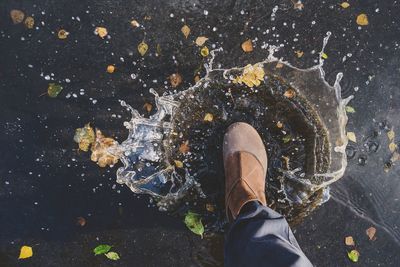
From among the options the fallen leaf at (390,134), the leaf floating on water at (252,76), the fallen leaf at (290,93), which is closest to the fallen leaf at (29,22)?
the leaf floating on water at (252,76)

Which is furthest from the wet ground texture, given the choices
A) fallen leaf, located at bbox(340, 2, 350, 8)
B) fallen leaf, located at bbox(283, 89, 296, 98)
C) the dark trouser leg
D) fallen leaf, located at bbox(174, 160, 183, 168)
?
the dark trouser leg

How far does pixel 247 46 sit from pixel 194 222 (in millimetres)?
1126

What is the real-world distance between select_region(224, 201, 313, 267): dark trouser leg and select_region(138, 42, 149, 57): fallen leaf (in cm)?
107

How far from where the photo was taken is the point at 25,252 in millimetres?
2559

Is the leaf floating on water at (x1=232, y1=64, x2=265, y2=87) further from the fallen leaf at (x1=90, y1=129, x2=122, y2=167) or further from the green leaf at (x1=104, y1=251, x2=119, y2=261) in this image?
the green leaf at (x1=104, y1=251, x2=119, y2=261)

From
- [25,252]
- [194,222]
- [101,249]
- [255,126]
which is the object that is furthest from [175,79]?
[25,252]

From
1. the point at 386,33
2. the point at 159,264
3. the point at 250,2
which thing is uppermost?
the point at 250,2

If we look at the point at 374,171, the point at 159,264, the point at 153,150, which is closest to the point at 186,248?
the point at 159,264

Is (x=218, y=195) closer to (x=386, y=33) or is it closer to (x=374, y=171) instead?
(x=374, y=171)

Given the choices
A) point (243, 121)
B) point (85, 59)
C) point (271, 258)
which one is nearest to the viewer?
point (271, 258)

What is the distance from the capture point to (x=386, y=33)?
8.76 ft

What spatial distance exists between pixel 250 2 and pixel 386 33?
35.5 inches

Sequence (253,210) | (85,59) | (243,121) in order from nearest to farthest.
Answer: (253,210), (85,59), (243,121)

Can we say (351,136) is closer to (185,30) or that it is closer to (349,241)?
(349,241)
